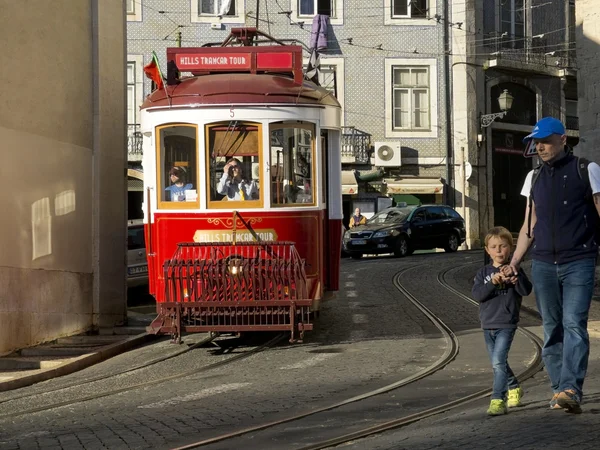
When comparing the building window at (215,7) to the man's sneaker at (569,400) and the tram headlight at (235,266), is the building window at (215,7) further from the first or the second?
→ the man's sneaker at (569,400)

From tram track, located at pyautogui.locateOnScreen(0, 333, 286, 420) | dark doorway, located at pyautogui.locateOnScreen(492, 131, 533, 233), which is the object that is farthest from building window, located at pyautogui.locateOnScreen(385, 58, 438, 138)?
tram track, located at pyautogui.locateOnScreen(0, 333, 286, 420)

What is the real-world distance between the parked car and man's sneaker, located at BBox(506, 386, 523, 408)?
13.4 metres

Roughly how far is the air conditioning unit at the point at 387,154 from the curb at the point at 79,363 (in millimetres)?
24885

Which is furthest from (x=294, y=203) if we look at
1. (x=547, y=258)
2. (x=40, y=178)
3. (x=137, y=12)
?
(x=137, y=12)

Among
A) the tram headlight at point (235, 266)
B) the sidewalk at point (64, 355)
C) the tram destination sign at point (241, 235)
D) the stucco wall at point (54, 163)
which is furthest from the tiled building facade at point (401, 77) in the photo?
the tram headlight at point (235, 266)

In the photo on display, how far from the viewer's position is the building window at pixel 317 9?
39.1 metres

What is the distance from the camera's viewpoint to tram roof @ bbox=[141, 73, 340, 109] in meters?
12.6

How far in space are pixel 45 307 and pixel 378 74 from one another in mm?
26891

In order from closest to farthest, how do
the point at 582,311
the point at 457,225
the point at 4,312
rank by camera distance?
the point at 582,311 < the point at 4,312 < the point at 457,225

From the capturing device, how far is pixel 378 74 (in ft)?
130

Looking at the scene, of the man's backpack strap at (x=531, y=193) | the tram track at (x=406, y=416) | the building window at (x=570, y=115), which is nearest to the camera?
the tram track at (x=406, y=416)

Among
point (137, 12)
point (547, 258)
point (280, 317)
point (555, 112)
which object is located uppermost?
point (137, 12)

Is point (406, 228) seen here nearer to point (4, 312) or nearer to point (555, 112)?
point (555, 112)

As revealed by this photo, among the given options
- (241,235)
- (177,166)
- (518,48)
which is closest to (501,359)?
(241,235)
